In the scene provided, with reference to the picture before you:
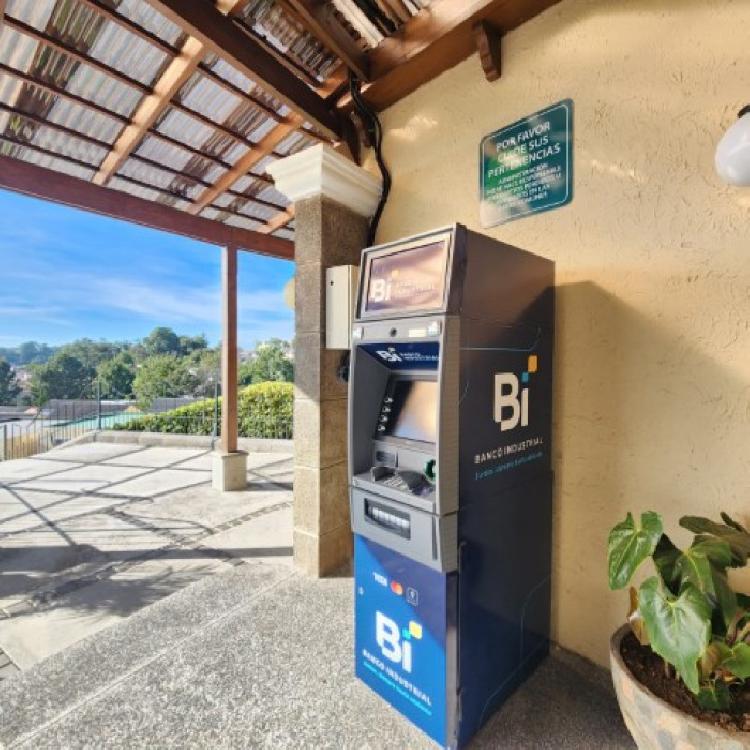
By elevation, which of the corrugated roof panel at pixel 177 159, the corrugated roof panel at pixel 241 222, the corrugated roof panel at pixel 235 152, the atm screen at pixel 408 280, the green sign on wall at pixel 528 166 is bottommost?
the atm screen at pixel 408 280

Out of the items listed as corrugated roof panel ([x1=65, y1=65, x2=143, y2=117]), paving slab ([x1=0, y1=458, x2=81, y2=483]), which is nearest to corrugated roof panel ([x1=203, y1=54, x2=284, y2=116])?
corrugated roof panel ([x1=65, y1=65, x2=143, y2=117])

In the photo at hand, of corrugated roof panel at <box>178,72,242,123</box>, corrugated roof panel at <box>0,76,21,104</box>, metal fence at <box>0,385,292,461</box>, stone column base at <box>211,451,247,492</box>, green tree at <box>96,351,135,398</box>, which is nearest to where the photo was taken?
corrugated roof panel at <box>0,76,21,104</box>

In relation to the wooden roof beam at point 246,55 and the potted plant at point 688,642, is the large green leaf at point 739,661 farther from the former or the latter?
the wooden roof beam at point 246,55

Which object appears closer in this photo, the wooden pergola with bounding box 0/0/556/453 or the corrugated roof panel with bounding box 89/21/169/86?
the wooden pergola with bounding box 0/0/556/453

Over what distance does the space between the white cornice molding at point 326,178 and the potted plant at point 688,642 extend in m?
2.24

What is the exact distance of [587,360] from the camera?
1.88m

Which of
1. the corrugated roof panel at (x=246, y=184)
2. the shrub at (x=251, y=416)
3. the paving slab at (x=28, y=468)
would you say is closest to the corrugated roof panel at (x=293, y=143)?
the corrugated roof panel at (x=246, y=184)

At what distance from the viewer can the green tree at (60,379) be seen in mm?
28016

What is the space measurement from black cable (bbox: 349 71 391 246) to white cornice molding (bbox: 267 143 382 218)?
49 millimetres

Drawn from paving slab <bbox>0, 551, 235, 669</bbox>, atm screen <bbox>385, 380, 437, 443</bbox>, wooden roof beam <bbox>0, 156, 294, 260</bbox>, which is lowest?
paving slab <bbox>0, 551, 235, 669</bbox>

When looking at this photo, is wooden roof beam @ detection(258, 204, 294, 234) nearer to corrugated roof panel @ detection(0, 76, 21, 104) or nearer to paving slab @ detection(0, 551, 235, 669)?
corrugated roof panel @ detection(0, 76, 21, 104)

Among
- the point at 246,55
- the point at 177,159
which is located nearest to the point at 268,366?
the point at 177,159

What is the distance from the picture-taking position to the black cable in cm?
264

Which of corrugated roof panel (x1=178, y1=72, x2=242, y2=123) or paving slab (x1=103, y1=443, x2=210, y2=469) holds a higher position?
corrugated roof panel (x1=178, y1=72, x2=242, y2=123)
